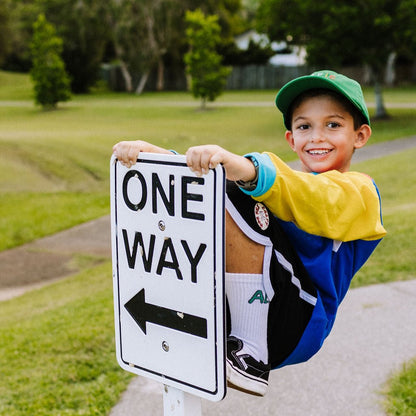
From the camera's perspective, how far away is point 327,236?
1.85 meters

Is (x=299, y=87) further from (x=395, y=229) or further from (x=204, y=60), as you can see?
(x=204, y=60)

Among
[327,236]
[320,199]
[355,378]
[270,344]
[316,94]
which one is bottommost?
[355,378]

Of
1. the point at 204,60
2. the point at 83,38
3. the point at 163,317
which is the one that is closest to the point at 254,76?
the point at 83,38

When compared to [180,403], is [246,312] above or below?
above

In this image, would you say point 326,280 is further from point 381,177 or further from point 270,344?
point 381,177

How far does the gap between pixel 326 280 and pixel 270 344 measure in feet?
0.95

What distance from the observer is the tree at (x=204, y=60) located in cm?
2469

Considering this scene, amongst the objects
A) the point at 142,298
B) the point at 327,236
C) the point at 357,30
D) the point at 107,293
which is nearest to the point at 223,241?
the point at 142,298

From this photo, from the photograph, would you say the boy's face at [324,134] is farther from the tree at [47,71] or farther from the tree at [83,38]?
the tree at [83,38]

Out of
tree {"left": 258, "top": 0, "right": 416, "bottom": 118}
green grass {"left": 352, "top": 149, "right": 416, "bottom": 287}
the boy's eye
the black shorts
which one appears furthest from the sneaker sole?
tree {"left": 258, "top": 0, "right": 416, "bottom": 118}

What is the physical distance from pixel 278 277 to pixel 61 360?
7.60 feet

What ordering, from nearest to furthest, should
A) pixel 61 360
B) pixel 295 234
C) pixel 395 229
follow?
pixel 295 234, pixel 61 360, pixel 395 229

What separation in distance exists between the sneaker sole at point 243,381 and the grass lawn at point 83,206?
4.83ft

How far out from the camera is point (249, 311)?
186 centimetres
